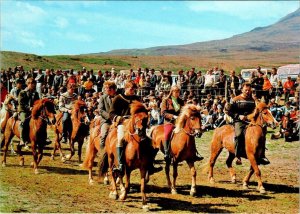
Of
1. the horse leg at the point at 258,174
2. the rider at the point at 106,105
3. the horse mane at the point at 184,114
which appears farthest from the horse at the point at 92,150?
the horse leg at the point at 258,174

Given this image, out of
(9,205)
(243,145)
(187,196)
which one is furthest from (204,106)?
(9,205)

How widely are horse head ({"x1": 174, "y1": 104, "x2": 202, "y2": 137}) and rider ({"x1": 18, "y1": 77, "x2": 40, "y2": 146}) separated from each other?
6.15 m

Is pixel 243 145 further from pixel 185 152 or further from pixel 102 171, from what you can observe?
pixel 102 171

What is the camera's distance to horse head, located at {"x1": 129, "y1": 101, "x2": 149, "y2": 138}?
1104 centimetres

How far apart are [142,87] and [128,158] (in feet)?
58.9

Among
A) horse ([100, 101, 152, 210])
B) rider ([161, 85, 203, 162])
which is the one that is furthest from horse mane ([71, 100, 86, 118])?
horse ([100, 101, 152, 210])

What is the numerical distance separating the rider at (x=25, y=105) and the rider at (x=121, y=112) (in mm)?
5315

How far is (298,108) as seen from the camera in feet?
78.6

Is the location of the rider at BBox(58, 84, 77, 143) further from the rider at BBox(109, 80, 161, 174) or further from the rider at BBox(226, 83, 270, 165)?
the rider at BBox(226, 83, 270, 165)

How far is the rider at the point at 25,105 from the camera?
653 inches

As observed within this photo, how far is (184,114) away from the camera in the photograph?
Result: 1284 cm

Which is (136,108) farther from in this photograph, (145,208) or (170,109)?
(170,109)

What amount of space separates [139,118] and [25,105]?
23.2 feet

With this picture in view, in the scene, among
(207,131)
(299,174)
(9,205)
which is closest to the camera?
(9,205)
